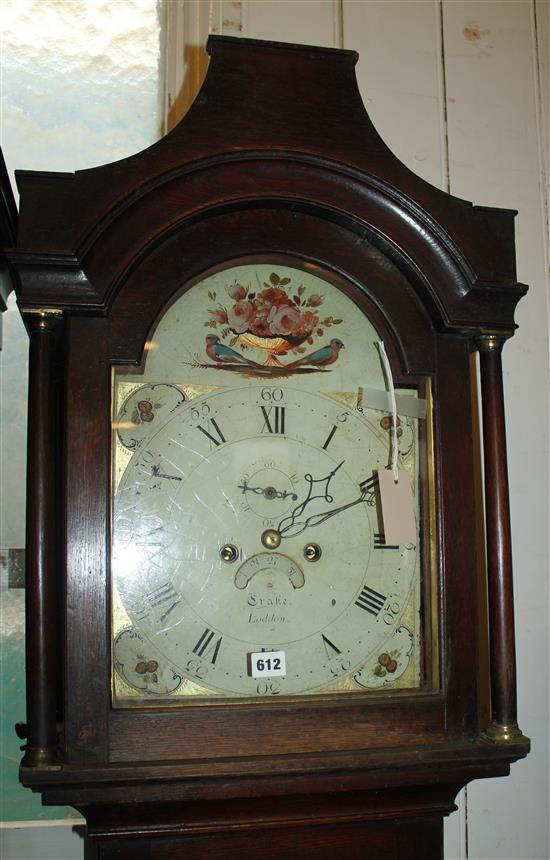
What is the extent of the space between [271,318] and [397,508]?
255 millimetres

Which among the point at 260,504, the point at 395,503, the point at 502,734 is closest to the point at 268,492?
the point at 260,504

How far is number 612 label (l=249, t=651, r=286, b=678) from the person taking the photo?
0.92m

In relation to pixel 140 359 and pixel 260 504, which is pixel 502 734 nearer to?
pixel 260 504

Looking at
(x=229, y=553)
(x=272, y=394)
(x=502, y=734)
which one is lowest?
(x=502, y=734)

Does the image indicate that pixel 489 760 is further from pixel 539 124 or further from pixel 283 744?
pixel 539 124

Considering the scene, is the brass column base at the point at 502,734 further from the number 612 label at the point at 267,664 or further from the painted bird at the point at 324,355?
the painted bird at the point at 324,355

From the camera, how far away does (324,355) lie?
1.00 m

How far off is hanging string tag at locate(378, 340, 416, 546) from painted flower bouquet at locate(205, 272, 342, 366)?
0.11 metres

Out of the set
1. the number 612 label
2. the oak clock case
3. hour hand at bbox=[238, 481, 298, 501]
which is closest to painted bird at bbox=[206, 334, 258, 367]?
the oak clock case

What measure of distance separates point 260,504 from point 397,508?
0.15 m

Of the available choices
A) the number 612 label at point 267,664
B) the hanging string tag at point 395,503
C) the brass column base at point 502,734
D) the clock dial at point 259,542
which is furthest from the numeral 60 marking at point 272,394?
the brass column base at point 502,734

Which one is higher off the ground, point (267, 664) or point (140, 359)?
point (140, 359)

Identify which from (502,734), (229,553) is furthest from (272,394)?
(502,734)

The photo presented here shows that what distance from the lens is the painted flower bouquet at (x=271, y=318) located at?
3.20 ft
